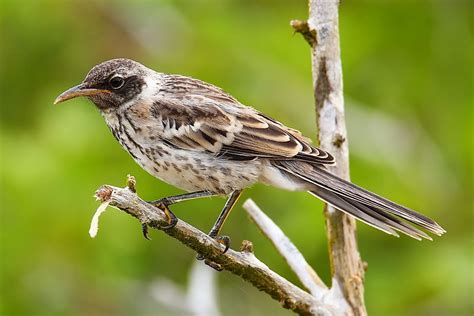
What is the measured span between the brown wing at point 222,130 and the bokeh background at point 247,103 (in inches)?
50.7

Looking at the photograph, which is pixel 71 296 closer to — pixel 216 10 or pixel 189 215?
pixel 189 215

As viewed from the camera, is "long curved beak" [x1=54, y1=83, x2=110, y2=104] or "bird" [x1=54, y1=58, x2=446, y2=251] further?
"long curved beak" [x1=54, y1=83, x2=110, y2=104]

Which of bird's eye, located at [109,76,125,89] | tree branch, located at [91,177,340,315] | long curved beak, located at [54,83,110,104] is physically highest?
bird's eye, located at [109,76,125,89]

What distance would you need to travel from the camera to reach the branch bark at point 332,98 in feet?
19.1

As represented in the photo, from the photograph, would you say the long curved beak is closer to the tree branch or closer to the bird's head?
the bird's head

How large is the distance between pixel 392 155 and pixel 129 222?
2.03m

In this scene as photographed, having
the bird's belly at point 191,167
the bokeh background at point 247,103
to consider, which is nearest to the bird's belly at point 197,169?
the bird's belly at point 191,167

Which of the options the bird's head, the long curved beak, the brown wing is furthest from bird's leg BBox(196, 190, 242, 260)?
the long curved beak

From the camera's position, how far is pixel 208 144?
237 inches

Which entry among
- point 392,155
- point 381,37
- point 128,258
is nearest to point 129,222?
point 128,258

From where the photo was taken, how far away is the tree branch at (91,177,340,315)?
5.18 meters

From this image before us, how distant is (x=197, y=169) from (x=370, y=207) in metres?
0.93

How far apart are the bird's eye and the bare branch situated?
38.2 inches

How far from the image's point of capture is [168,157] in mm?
5941
